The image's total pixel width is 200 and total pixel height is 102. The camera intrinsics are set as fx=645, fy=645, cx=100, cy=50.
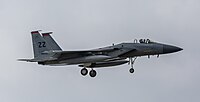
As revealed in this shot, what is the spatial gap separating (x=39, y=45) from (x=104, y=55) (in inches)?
252

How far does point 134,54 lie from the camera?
56.0 m

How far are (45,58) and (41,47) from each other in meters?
1.99

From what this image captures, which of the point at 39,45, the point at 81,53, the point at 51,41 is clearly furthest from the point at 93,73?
the point at 39,45

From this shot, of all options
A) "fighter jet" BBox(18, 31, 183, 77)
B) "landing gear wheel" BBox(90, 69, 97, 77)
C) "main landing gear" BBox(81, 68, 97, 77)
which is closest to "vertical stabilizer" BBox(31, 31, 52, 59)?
"fighter jet" BBox(18, 31, 183, 77)

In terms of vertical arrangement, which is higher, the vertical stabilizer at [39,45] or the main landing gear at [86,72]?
the vertical stabilizer at [39,45]

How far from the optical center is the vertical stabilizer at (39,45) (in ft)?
190

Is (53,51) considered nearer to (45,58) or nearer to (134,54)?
(45,58)

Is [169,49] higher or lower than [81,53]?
higher

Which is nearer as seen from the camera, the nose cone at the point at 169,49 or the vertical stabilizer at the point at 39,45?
the nose cone at the point at 169,49

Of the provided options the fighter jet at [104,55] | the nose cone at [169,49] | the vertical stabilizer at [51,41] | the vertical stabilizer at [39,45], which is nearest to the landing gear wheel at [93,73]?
the fighter jet at [104,55]

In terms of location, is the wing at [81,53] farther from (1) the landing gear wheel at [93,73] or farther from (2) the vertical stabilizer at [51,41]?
(2) the vertical stabilizer at [51,41]

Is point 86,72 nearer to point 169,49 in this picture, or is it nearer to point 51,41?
point 51,41

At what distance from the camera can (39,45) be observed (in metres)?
58.4

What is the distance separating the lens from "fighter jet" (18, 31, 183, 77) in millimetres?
55750
